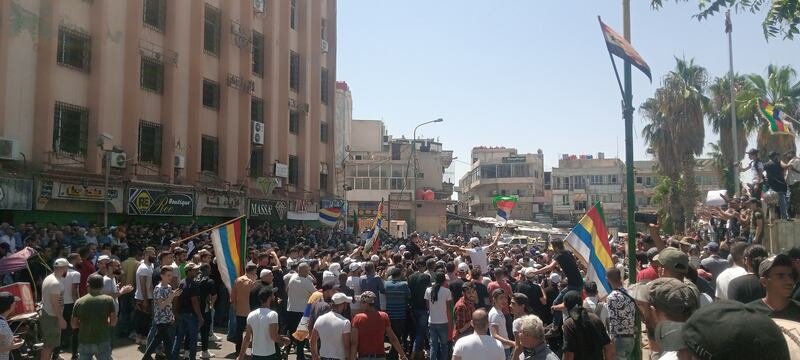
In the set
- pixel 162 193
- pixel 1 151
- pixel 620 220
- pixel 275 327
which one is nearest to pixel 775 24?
pixel 275 327

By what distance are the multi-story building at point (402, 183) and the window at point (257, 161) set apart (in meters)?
26.7

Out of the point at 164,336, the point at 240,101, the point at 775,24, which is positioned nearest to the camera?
the point at 775,24

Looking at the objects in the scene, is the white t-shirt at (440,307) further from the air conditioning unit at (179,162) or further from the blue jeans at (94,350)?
the air conditioning unit at (179,162)

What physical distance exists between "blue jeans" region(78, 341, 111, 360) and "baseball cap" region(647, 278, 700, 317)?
761cm

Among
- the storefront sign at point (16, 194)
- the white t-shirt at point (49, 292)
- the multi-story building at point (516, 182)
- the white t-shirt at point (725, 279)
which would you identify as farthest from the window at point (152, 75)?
the multi-story building at point (516, 182)

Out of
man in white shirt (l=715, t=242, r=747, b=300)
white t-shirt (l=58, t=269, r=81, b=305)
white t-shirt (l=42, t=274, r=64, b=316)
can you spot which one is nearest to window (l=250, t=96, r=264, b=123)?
white t-shirt (l=58, t=269, r=81, b=305)

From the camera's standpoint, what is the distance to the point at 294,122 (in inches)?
1384

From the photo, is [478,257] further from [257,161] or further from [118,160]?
[257,161]

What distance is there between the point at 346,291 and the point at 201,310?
2.52m

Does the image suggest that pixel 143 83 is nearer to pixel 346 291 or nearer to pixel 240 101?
pixel 240 101

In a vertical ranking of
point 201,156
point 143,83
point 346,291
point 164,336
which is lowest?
point 164,336

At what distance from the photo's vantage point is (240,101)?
3000 centimetres

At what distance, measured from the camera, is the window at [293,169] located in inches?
1366

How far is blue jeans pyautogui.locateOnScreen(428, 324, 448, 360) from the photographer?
10.4 m
